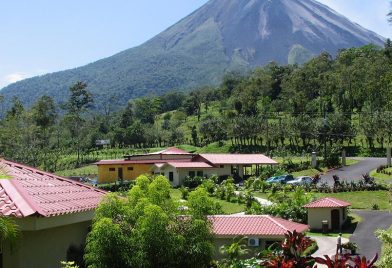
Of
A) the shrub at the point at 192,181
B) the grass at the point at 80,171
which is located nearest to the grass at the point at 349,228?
the shrub at the point at 192,181

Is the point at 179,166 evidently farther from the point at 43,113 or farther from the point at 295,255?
the point at 295,255

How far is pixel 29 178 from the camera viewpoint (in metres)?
10.5

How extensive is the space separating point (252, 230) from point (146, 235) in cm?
1131

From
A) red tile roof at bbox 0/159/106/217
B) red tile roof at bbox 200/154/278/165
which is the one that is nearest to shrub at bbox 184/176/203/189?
red tile roof at bbox 200/154/278/165

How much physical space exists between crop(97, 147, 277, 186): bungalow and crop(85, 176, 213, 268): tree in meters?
37.7

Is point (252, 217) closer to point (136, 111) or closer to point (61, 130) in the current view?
point (61, 130)

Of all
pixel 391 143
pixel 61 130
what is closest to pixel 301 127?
pixel 391 143

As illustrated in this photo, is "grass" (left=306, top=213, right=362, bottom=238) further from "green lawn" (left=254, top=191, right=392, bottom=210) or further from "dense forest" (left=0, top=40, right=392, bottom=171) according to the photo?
"dense forest" (left=0, top=40, right=392, bottom=171)

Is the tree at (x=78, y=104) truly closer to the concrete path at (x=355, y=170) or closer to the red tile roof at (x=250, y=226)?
the concrete path at (x=355, y=170)

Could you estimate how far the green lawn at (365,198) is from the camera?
3422 cm

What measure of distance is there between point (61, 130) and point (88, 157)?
66.5 feet

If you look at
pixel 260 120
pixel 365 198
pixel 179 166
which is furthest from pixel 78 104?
pixel 365 198

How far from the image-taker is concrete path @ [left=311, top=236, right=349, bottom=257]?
2286cm

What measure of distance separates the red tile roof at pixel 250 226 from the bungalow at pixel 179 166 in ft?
88.4
